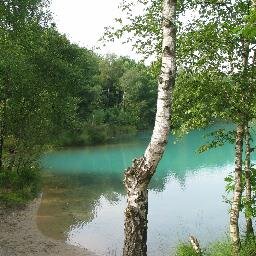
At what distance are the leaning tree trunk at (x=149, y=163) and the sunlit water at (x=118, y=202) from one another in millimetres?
5137

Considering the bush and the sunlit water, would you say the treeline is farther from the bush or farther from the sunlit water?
the sunlit water

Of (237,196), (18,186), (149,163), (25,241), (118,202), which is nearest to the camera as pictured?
(149,163)

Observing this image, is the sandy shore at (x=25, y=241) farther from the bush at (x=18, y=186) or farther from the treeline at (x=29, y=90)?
the treeline at (x=29, y=90)

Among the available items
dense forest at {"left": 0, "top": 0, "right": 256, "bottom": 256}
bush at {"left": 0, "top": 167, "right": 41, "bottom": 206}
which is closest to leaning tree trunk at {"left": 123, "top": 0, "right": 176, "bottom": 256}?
dense forest at {"left": 0, "top": 0, "right": 256, "bottom": 256}

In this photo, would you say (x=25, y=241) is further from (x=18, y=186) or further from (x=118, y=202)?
(x=118, y=202)

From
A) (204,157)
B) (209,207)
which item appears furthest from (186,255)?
(204,157)

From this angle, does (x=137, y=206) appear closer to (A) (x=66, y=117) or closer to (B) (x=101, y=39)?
(B) (x=101, y=39)

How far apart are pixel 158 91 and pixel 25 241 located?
41.8 ft

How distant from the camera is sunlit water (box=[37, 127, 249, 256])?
874 inches

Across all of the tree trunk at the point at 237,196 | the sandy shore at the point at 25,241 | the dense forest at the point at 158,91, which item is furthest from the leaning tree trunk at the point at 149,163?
the sandy shore at the point at 25,241

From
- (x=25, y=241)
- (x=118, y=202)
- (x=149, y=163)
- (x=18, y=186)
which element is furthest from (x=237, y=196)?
(x=18, y=186)

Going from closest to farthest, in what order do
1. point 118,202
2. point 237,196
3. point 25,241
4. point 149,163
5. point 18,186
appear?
1. point 149,163
2. point 237,196
3. point 25,241
4. point 18,186
5. point 118,202

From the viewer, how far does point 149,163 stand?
33.6 ft

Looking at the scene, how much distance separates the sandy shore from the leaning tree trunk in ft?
30.2
